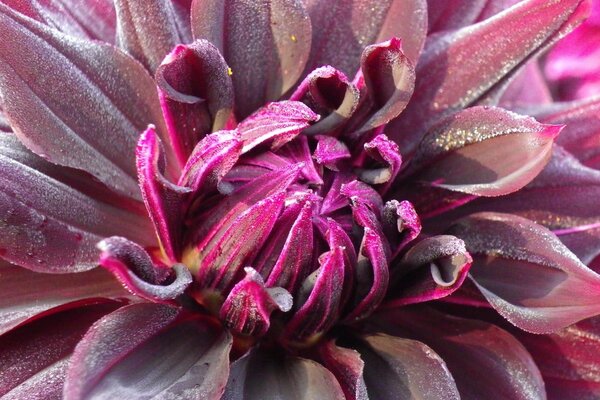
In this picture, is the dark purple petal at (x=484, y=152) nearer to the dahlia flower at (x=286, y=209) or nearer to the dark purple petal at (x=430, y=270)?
the dahlia flower at (x=286, y=209)

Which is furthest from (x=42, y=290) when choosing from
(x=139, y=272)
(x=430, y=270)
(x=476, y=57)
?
(x=476, y=57)

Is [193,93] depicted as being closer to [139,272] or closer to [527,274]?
[139,272]

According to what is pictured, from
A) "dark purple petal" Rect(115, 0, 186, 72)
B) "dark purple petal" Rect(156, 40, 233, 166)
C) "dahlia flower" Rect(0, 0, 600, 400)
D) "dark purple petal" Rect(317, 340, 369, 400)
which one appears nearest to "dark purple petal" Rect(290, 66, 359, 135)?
"dahlia flower" Rect(0, 0, 600, 400)

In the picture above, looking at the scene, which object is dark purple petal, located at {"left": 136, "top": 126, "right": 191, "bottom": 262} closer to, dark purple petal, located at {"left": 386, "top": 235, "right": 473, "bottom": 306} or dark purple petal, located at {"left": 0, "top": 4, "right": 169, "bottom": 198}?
dark purple petal, located at {"left": 0, "top": 4, "right": 169, "bottom": 198}

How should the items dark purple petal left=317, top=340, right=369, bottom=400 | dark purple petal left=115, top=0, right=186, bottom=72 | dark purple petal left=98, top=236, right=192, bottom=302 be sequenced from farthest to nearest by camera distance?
dark purple petal left=115, top=0, right=186, bottom=72, dark purple petal left=317, top=340, right=369, bottom=400, dark purple petal left=98, top=236, right=192, bottom=302

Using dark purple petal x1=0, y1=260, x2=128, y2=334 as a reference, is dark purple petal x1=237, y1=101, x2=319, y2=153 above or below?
above

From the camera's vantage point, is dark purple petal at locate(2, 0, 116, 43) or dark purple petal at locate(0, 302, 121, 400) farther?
dark purple petal at locate(2, 0, 116, 43)

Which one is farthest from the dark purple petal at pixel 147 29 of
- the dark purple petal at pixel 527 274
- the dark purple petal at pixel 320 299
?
the dark purple petal at pixel 527 274
